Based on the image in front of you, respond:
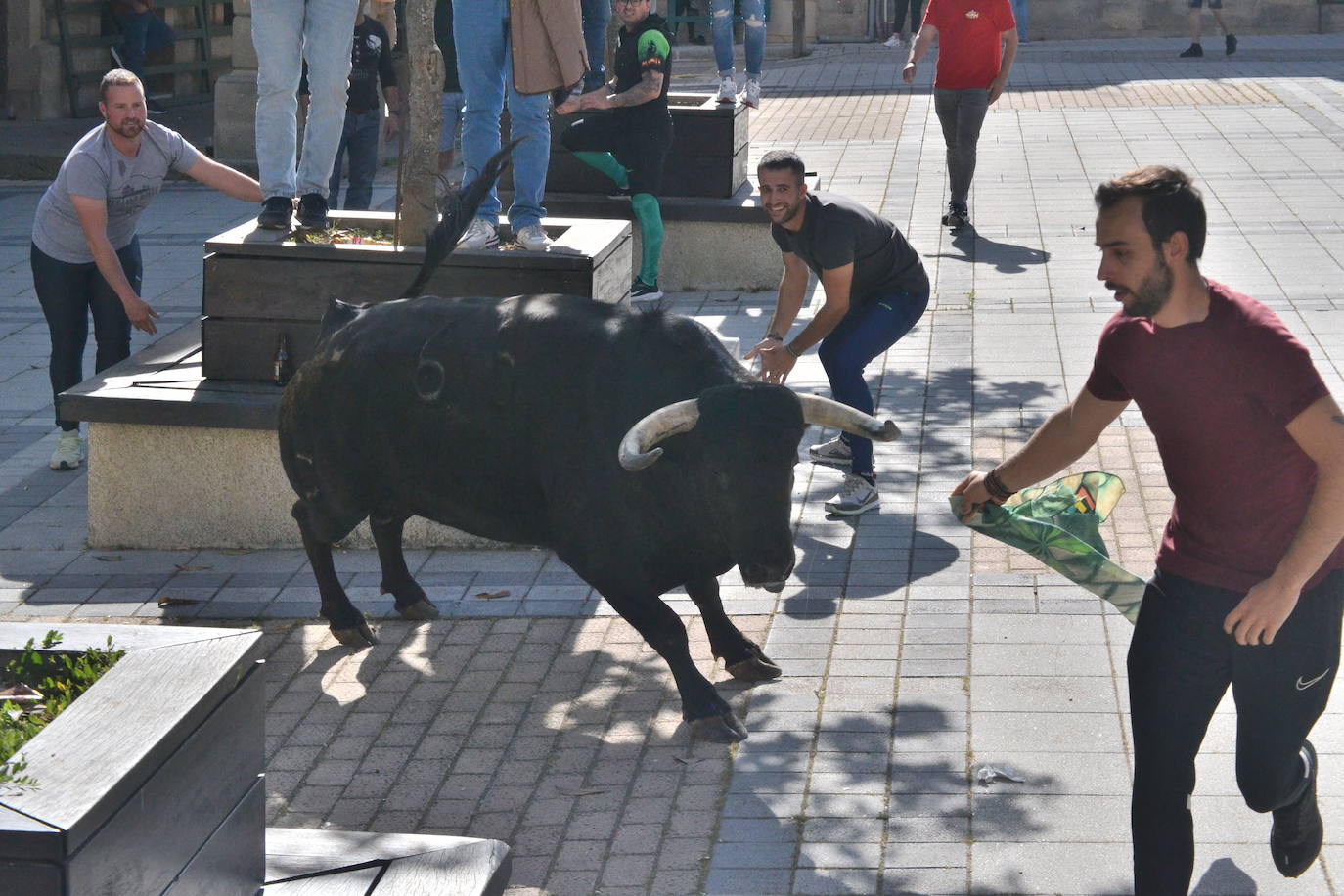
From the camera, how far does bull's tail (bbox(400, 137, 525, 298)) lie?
692cm

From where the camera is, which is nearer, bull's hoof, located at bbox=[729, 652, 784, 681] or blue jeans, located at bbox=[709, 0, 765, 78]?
bull's hoof, located at bbox=[729, 652, 784, 681]

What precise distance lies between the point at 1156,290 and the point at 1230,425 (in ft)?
1.18

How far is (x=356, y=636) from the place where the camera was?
265 inches

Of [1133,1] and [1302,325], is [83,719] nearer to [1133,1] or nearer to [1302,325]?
[1302,325]

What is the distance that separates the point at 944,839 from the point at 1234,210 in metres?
10.2

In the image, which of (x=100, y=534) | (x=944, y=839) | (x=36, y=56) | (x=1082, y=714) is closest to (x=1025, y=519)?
(x=944, y=839)

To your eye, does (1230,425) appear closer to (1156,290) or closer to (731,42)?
(1156,290)

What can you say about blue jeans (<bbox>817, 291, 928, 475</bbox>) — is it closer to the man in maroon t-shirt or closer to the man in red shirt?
the man in maroon t-shirt

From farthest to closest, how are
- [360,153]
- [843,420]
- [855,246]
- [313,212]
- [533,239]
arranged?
[360,153], [313,212], [533,239], [855,246], [843,420]

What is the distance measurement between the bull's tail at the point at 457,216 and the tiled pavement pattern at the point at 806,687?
146 centimetres

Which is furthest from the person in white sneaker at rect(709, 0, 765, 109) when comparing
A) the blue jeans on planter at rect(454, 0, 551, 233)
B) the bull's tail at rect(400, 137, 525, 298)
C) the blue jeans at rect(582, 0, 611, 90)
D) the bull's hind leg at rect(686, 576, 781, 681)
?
the bull's hind leg at rect(686, 576, 781, 681)

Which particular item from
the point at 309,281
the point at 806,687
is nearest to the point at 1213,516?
the point at 806,687

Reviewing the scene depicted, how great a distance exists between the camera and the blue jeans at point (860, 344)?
26.2 feet

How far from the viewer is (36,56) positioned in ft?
64.8
